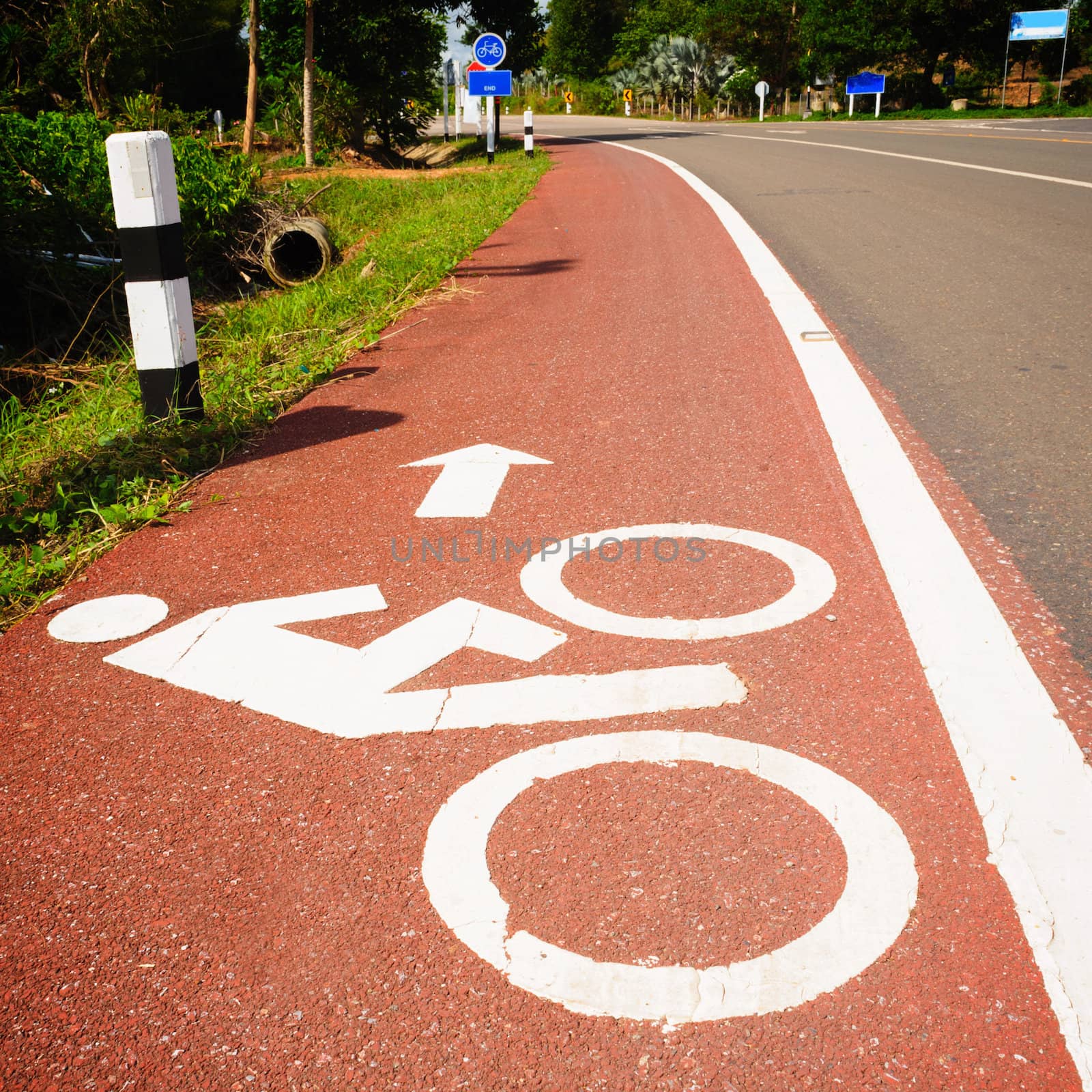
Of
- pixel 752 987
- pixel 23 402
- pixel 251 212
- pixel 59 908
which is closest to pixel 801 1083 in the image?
pixel 752 987

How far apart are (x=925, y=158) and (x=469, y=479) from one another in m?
15.9

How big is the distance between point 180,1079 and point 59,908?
511 mm

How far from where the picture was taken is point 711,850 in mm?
1994

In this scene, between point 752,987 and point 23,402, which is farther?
point 23,402

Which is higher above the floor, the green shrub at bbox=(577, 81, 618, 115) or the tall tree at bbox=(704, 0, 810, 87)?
the tall tree at bbox=(704, 0, 810, 87)

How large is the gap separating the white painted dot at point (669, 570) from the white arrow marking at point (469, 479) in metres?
0.49

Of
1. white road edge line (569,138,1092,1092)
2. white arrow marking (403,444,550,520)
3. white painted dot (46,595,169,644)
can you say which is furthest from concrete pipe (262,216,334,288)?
white road edge line (569,138,1092,1092)

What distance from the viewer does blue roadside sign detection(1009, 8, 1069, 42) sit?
142 feet

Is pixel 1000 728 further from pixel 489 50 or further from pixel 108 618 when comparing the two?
pixel 489 50

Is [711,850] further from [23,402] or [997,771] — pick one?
[23,402]

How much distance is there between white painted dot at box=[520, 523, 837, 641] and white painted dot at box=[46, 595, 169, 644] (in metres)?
1.08

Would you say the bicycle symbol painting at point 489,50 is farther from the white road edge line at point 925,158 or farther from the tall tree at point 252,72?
the tall tree at point 252,72

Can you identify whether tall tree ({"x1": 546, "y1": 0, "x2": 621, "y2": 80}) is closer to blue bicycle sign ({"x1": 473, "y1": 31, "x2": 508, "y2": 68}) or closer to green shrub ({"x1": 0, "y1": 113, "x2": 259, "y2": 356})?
blue bicycle sign ({"x1": 473, "y1": 31, "x2": 508, "y2": 68})

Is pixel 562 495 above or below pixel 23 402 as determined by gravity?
above
